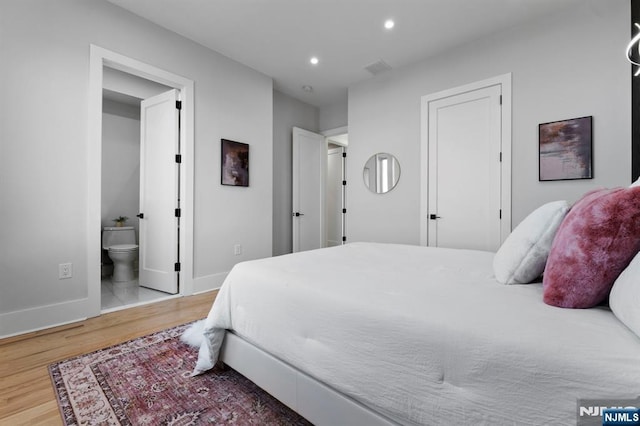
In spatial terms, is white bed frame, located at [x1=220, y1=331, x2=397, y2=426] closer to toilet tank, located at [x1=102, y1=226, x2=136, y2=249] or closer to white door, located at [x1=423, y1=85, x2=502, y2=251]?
white door, located at [x1=423, y1=85, x2=502, y2=251]

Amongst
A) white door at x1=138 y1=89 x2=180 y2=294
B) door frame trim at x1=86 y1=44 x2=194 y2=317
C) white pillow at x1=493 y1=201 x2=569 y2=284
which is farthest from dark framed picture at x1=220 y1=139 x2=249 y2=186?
white pillow at x1=493 y1=201 x2=569 y2=284

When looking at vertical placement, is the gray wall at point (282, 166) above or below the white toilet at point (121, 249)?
above

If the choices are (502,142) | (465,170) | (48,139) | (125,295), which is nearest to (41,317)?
(125,295)

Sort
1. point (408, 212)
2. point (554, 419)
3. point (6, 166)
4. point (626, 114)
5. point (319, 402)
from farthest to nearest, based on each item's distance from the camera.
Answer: point (408, 212)
point (626, 114)
point (6, 166)
point (319, 402)
point (554, 419)

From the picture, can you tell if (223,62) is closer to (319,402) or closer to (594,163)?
(319,402)

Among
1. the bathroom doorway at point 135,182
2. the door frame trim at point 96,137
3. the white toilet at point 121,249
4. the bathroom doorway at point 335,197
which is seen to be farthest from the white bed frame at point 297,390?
the bathroom doorway at point 335,197

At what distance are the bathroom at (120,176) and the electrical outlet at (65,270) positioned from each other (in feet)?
4.64

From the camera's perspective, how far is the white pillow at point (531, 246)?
115 centimetres

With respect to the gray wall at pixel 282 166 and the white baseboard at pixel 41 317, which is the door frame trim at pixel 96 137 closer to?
the white baseboard at pixel 41 317

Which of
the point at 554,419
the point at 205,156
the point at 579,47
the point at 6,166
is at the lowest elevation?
the point at 554,419

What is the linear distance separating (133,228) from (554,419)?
5002 millimetres

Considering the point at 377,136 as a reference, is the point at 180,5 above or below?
above

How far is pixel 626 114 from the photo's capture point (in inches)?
95.0

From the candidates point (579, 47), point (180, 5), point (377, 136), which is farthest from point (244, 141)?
point (579, 47)
